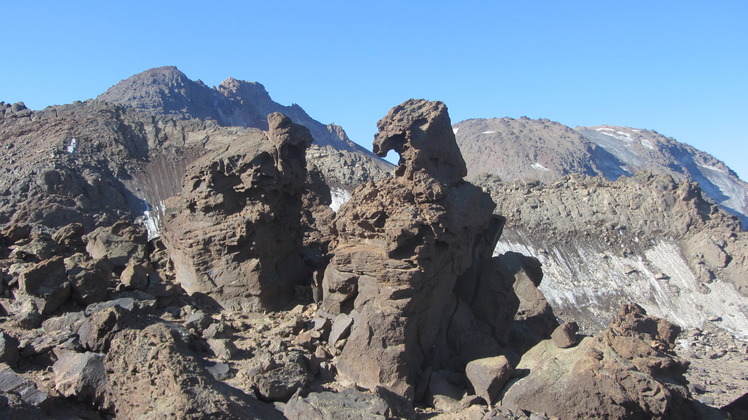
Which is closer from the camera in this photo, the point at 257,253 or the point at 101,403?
the point at 101,403

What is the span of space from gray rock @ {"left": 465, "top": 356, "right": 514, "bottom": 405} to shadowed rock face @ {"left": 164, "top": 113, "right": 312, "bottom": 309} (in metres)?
3.27

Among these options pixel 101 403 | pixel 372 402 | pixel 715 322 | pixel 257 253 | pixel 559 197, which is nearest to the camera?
pixel 101 403

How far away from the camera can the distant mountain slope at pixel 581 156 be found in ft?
193

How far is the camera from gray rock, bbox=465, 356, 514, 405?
6582 mm

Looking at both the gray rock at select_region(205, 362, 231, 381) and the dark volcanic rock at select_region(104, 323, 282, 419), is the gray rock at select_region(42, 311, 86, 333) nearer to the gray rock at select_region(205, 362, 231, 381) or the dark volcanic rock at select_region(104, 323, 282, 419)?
the gray rock at select_region(205, 362, 231, 381)

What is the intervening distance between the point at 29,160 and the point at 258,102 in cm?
5412

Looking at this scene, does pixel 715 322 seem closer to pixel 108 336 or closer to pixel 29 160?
pixel 108 336

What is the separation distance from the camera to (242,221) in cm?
837

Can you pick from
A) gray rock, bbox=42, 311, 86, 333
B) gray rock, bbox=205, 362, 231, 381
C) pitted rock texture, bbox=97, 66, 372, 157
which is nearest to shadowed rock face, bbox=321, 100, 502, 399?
gray rock, bbox=205, 362, 231, 381

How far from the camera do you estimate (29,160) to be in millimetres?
21719

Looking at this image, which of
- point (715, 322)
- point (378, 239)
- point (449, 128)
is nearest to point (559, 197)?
point (715, 322)

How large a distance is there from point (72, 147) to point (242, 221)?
18296mm

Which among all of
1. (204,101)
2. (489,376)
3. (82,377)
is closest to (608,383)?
(489,376)

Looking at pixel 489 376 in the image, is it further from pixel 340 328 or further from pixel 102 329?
pixel 102 329
